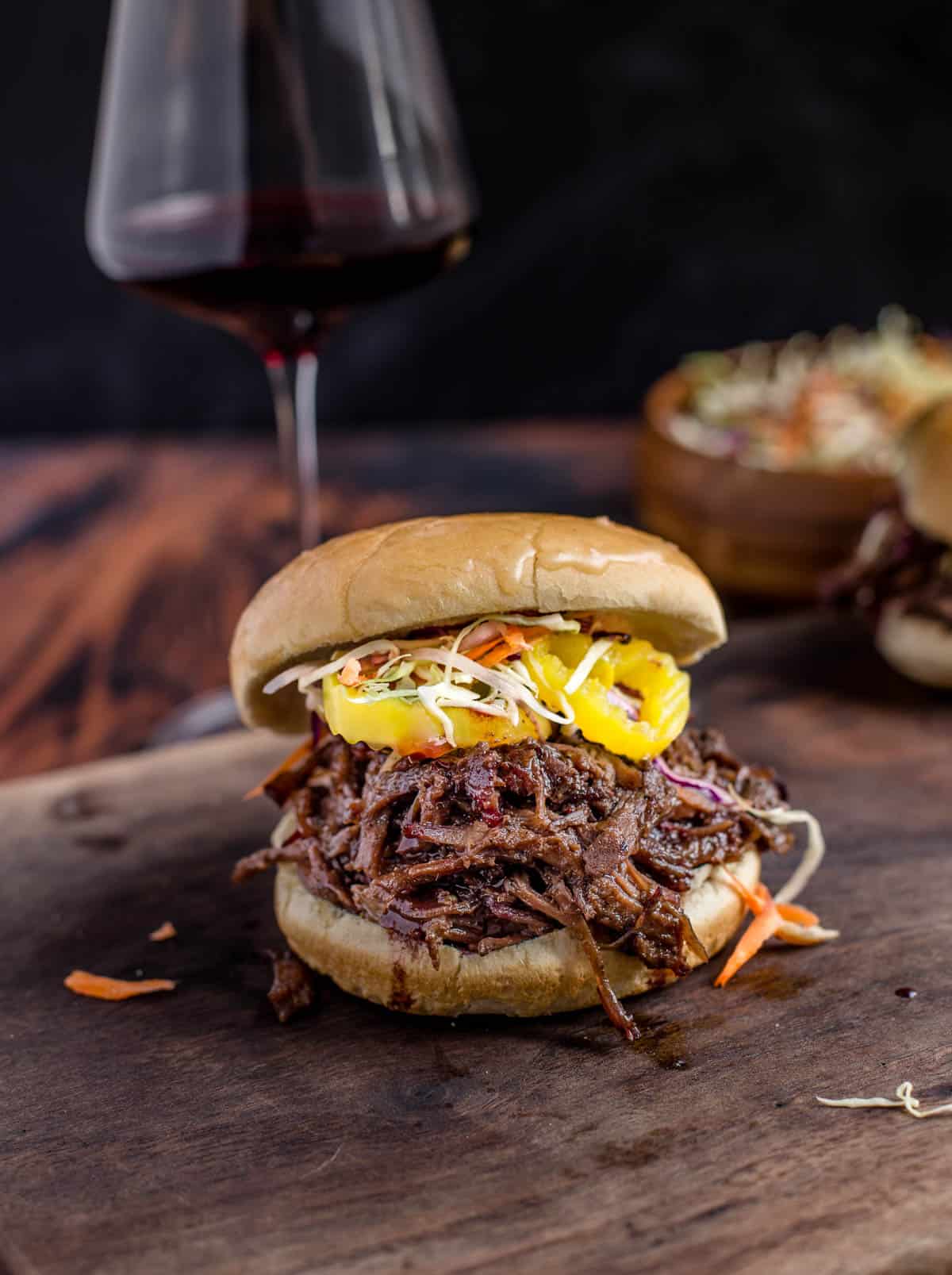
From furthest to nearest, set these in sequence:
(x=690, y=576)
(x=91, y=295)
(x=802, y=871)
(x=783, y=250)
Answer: (x=783, y=250) → (x=91, y=295) → (x=802, y=871) → (x=690, y=576)

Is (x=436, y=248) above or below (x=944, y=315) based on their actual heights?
above

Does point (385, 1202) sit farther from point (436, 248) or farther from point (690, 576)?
point (436, 248)

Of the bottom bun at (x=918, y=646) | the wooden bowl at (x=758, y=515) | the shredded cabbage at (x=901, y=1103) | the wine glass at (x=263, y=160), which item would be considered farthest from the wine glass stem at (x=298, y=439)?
the shredded cabbage at (x=901, y=1103)

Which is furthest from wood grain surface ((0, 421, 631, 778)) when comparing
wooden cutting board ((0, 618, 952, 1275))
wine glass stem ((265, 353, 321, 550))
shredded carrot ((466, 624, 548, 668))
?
shredded carrot ((466, 624, 548, 668))

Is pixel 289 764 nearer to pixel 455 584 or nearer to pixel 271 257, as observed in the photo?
pixel 455 584

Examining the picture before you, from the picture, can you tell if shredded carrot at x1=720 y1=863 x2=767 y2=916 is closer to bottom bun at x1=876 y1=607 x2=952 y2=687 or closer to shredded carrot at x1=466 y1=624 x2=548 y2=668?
shredded carrot at x1=466 y1=624 x2=548 y2=668

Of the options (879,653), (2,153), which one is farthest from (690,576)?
(2,153)

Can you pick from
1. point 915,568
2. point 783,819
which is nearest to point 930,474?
point 915,568
